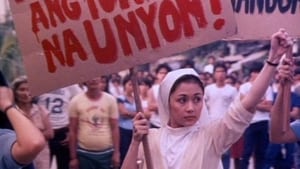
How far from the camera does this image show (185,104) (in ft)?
16.0

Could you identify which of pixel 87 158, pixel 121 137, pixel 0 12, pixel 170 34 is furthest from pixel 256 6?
pixel 0 12

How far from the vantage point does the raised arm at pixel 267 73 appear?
464 centimetres

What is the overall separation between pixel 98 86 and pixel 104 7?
4.81 m

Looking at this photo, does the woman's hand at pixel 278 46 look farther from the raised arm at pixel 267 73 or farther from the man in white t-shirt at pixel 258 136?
the man in white t-shirt at pixel 258 136

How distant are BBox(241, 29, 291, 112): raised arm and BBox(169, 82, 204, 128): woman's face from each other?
0.28 meters

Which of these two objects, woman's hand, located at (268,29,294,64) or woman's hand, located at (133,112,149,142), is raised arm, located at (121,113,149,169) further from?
woman's hand, located at (268,29,294,64)

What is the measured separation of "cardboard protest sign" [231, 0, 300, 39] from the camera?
536cm

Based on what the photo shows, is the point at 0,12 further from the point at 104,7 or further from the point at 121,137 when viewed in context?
the point at 104,7

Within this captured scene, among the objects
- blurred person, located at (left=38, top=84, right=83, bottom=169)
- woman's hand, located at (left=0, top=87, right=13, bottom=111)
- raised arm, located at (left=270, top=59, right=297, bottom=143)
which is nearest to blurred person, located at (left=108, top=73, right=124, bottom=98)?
blurred person, located at (left=38, top=84, right=83, bottom=169)

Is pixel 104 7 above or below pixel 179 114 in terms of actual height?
above

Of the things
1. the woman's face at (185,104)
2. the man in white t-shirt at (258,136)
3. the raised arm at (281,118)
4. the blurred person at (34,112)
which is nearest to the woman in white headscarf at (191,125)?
the woman's face at (185,104)

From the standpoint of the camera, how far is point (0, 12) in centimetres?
1672

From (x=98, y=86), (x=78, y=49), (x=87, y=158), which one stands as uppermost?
(x=78, y=49)

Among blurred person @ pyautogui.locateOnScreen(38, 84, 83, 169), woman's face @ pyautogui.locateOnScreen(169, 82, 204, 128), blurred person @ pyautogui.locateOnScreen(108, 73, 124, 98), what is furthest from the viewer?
blurred person @ pyautogui.locateOnScreen(108, 73, 124, 98)
